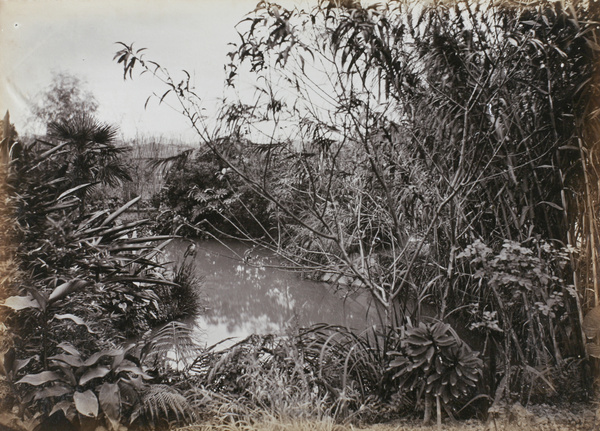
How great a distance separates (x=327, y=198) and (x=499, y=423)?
1.54 metres

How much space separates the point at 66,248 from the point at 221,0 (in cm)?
158

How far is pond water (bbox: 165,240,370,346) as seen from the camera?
12.4 feet

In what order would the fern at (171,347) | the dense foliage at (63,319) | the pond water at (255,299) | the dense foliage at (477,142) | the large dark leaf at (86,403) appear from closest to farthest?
the large dark leaf at (86,403)
the dense foliage at (63,319)
the dense foliage at (477,142)
the fern at (171,347)
the pond water at (255,299)

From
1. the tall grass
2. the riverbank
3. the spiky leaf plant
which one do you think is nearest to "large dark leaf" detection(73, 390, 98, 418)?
the riverbank

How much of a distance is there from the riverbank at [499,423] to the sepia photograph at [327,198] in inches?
0.5

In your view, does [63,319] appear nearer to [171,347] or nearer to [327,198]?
[171,347]

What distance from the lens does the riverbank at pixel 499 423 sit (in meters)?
2.06

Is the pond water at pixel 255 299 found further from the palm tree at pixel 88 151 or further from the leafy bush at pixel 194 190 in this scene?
the palm tree at pixel 88 151

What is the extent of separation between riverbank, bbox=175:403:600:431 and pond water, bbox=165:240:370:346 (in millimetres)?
1371

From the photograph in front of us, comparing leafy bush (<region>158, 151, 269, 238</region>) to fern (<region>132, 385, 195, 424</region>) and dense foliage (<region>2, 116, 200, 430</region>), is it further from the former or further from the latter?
fern (<region>132, 385, 195, 424</region>)

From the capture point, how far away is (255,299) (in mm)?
4070

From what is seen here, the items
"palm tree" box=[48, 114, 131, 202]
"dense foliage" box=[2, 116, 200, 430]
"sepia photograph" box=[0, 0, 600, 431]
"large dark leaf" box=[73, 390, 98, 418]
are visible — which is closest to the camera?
"large dark leaf" box=[73, 390, 98, 418]

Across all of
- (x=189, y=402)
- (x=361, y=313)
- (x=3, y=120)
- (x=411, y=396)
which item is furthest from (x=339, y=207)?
(x=3, y=120)

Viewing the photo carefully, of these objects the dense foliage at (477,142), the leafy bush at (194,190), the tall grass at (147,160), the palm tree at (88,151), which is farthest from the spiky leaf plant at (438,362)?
the tall grass at (147,160)
